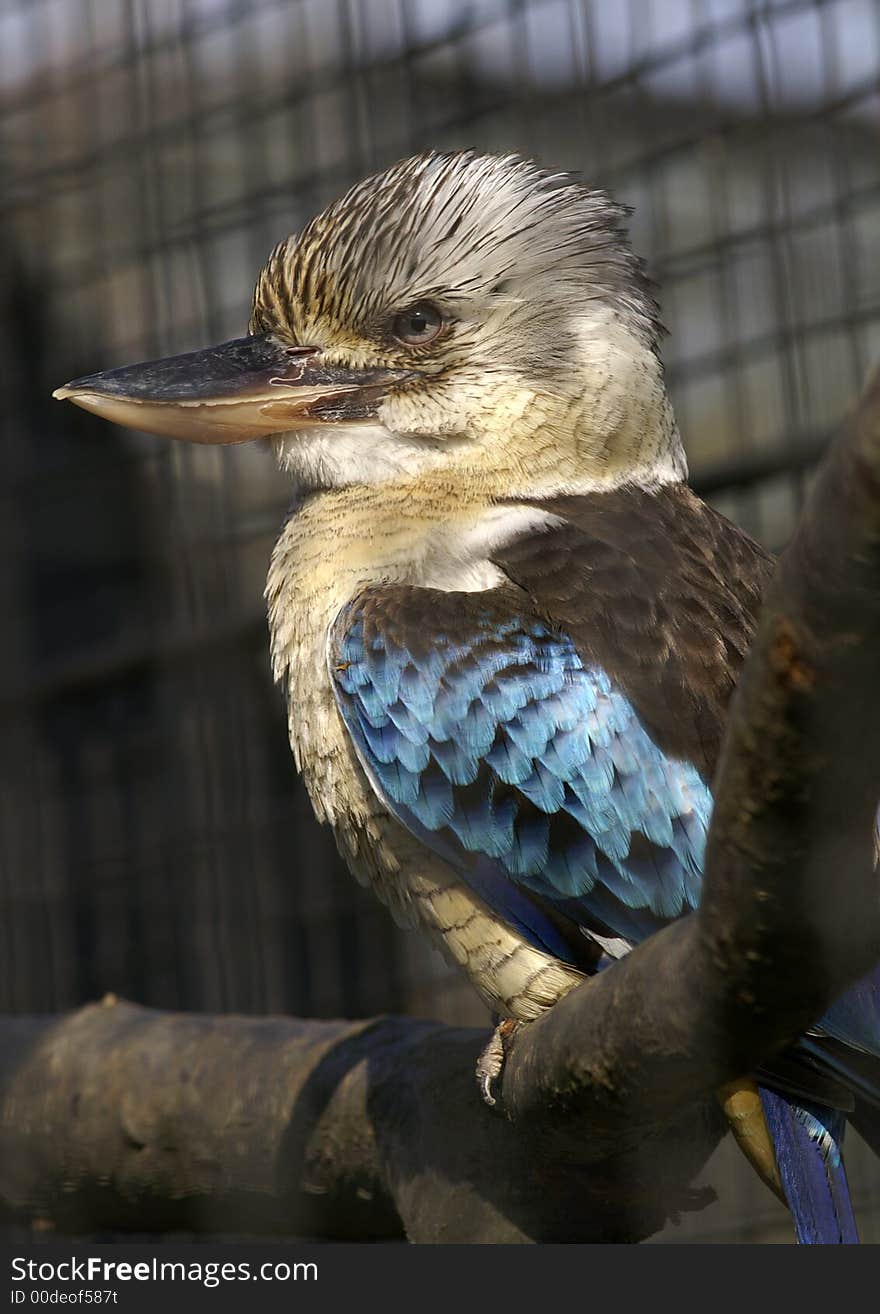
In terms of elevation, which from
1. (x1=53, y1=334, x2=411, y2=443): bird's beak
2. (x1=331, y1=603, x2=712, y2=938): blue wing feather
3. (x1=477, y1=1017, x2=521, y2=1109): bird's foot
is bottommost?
(x1=477, y1=1017, x2=521, y2=1109): bird's foot

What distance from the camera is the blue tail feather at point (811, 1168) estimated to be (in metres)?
1.33

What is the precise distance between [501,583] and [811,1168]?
575 mm

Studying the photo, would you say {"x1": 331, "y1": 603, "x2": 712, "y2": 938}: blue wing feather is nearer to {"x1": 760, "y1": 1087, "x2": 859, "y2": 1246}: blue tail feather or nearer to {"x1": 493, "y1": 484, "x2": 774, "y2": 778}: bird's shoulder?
{"x1": 493, "y1": 484, "x2": 774, "y2": 778}: bird's shoulder

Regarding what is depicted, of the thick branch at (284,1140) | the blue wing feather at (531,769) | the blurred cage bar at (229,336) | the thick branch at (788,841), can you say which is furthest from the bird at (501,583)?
the blurred cage bar at (229,336)

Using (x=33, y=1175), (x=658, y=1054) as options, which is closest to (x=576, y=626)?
(x=658, y=1054)

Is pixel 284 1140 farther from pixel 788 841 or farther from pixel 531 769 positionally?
pixel 788 841

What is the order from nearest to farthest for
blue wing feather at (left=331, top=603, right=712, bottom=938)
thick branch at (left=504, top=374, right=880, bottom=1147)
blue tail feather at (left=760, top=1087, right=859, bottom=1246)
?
1. thick branch at (left=504, top=374, right=880, bottom=1147)
2. blue tail feather at (left=760, top=1087, right=859, bottom=1246)
3. blue wing feather at (left=331, top=603, right=712, bottom=938)

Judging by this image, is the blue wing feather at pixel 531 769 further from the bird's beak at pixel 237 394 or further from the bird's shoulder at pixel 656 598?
the bird's beak at pixel 237 394

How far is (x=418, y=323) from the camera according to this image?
5.89 feet

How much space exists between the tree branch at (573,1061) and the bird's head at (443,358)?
24.1 inches

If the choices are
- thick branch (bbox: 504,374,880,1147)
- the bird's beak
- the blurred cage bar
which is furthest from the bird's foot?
the blurred cage bar

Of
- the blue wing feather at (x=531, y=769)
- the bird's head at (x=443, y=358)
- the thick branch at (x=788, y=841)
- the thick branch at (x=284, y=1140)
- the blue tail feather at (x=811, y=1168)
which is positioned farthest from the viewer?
the bird's head at (x=443, y=358)

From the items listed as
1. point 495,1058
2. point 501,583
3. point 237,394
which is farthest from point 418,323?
point 495,1058

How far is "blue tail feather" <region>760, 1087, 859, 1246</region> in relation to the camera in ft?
4.35
